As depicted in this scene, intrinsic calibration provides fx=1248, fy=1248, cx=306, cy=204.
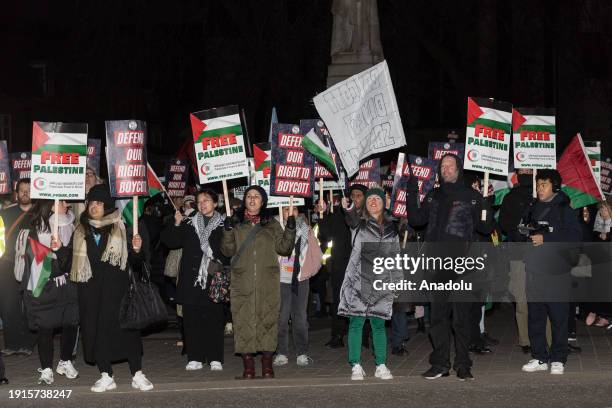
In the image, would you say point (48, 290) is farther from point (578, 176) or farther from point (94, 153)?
point (578, 176)

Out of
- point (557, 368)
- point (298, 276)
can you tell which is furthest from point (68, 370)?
point (557, 368)

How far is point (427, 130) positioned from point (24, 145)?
14939mm

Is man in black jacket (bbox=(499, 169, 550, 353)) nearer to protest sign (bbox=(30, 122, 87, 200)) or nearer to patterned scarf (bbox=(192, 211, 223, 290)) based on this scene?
patterned scarf (bbox=(192, 211, 223, 290))

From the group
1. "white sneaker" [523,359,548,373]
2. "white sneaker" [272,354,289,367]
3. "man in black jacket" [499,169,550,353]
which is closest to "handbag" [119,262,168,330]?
"white sneaker" [272,354,289,367]

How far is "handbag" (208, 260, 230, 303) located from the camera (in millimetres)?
11711

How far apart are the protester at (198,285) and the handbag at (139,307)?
5.11 feet

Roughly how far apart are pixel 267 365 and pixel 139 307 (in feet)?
5.03

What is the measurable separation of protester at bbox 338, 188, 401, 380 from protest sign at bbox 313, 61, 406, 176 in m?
1.46

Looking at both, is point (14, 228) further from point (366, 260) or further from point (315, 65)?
point (315, 65)

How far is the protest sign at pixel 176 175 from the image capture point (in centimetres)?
2100

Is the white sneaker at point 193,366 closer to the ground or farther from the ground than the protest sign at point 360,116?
closer to the ground

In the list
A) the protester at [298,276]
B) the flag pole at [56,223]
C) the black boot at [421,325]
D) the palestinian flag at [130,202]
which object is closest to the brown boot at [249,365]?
the protester at [298,276]

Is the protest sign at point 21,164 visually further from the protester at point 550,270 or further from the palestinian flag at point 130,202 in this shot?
the protester at point 550,270

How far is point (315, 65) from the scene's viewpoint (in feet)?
105
